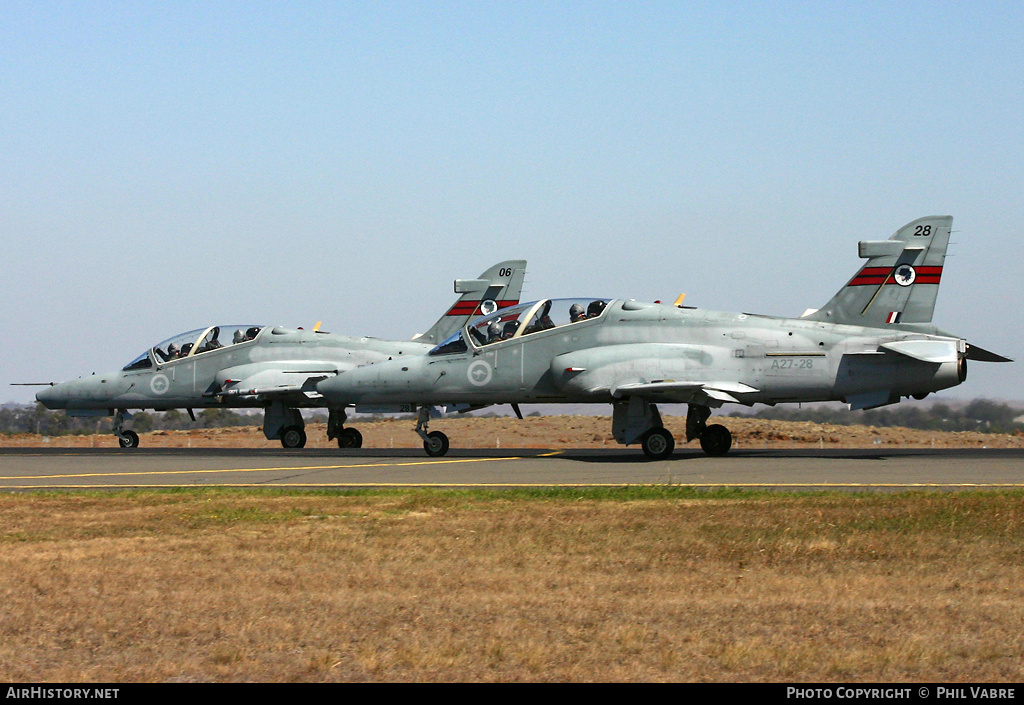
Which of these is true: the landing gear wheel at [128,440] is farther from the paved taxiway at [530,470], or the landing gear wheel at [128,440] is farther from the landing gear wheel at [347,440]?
the paved taxiway at [530,470]

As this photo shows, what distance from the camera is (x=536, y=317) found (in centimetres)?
2578

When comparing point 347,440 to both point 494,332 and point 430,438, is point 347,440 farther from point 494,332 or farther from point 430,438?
point 494,332

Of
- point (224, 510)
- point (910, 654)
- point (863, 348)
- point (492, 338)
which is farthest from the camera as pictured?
point (492, 338)

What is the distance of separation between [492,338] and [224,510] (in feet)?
41.2

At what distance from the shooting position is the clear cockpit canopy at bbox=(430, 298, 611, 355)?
84.1 ft

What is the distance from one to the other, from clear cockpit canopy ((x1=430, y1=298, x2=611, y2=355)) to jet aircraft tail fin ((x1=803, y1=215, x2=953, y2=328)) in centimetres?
567

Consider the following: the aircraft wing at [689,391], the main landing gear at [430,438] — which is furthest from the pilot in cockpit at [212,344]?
the aircraft wing at [689,391]

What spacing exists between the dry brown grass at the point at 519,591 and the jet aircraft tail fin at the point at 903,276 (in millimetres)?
10750

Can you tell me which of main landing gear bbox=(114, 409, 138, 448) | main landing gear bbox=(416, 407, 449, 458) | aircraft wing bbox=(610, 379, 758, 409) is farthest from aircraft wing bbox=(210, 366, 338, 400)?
aircraft wing bbox=(610, 379, 758, 409)

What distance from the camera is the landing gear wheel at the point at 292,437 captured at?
3281 cm
